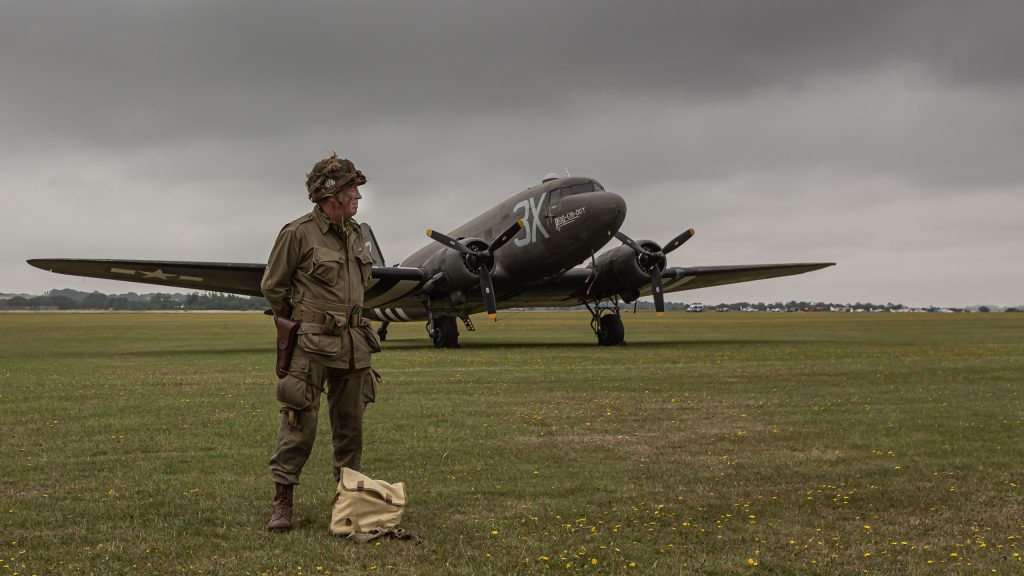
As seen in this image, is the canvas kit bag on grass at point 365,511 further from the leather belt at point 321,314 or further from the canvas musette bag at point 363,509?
the leather belt at point 321,314

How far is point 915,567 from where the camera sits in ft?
15.3

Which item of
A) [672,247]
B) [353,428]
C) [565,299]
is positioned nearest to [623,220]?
[672,247]

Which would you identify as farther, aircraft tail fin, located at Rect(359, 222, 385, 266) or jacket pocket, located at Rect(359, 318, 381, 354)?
aircraft tail fin, located at Rect(359, 222, 385, 266)

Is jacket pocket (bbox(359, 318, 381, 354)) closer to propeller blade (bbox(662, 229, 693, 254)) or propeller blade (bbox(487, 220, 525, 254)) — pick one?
propeller blade (bbox(487, 220, 525, 254))

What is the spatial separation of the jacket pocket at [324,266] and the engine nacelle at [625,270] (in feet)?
74.7

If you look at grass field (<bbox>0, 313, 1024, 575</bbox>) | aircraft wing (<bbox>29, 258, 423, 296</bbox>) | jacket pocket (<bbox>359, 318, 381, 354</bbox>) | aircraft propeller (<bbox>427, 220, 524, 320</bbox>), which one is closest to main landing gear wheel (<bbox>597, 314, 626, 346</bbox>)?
aircraft propeller (<bbox>427, 220, 524, 320</bbox>)

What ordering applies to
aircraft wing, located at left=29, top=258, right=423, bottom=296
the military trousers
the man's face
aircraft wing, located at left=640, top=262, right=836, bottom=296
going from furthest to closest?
aircraft wing, located at left=640, top=262, right=836, bottom=296, aircraft wing, located at left=29, top=258, right=423, bottom=296, the man's face, the military trousers

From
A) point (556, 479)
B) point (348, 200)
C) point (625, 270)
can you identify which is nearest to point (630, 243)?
point (625, 270)

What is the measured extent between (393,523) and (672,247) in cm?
2371

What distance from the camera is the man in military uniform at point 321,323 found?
550 centimetres

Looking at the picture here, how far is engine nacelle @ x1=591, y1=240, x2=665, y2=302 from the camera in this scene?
91.5ft

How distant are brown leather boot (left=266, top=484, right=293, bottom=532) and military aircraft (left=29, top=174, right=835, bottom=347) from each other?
19.6 metres

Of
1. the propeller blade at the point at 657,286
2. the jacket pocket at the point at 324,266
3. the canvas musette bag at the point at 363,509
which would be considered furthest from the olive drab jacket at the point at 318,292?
the propeller blade at the point at 657,286

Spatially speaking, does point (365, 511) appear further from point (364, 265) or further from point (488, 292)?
point (488, 292)
